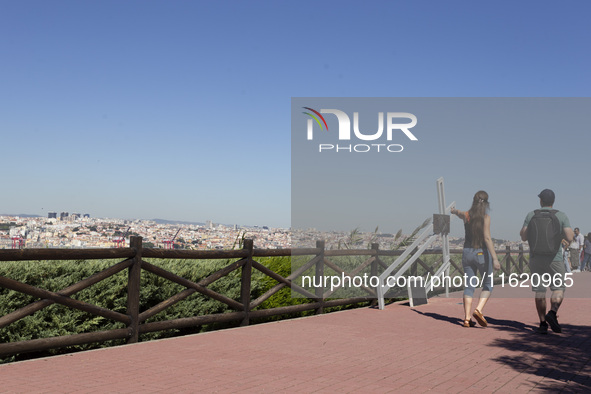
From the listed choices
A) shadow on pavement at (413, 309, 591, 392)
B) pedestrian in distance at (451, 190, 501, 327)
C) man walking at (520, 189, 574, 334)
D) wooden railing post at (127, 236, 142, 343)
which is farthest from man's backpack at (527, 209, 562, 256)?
wooden railing post at (127, 236, 142, 343)

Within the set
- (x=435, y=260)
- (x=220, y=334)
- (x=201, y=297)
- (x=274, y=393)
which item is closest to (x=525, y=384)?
(x=274, y=393)

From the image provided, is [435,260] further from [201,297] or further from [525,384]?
[525,384]

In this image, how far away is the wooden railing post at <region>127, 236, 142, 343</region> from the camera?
7953mm

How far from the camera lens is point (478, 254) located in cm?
994

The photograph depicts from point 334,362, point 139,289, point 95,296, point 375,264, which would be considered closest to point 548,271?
point 334,362

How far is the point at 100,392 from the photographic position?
5402mm

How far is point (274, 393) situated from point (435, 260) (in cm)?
1221

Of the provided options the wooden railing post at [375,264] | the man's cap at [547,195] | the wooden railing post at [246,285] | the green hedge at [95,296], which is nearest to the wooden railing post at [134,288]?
the green hedge at [95,296]

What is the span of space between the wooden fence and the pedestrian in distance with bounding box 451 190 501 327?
2.72 m

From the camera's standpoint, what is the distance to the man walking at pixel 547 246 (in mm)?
9172

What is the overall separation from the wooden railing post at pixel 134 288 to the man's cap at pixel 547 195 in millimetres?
5878

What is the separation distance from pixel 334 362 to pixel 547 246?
4.07 m

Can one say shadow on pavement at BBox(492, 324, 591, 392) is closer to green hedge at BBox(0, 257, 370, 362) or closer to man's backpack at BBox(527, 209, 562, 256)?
man's backpack at BBox(527, 209, 562, 256)

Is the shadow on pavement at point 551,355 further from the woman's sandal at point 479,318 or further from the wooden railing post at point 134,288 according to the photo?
the wooden railing post at point 134,288
